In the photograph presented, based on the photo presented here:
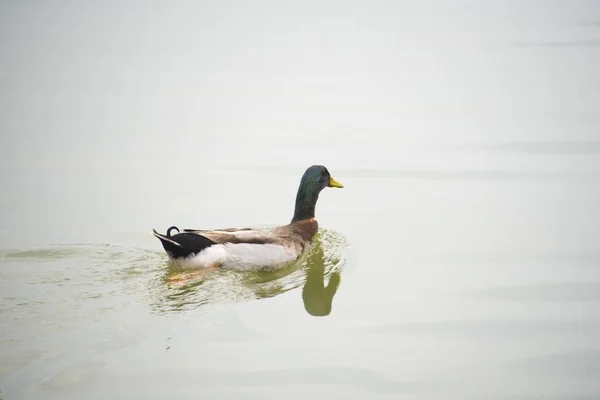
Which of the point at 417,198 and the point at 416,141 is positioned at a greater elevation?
the point at 416,141

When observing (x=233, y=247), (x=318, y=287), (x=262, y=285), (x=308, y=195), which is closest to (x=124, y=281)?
(x=233, y=247)

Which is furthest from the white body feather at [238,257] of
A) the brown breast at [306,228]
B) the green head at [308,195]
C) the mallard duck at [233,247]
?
the green head at [308,195]

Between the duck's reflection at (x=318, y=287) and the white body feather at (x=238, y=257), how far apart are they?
47 cm

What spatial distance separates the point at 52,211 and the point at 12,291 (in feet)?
9.04

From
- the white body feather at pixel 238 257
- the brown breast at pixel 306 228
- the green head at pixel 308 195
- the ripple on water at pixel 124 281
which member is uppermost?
the green head at pixel 308 195

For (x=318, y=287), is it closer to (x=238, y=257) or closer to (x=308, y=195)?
(x=238, y=257)

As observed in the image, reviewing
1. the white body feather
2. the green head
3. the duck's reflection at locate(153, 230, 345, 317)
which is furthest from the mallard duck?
the green head

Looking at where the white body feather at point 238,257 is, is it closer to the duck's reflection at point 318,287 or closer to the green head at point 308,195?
the duck's reflection at point 318,287

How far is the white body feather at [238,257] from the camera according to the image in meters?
8.39

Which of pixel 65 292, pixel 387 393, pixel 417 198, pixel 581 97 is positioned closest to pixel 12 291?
pixel 65 292

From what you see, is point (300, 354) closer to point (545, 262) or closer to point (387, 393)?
point (387, 393)

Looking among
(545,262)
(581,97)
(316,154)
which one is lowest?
(545,262)

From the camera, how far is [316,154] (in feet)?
41.7

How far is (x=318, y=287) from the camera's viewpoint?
332 inches
